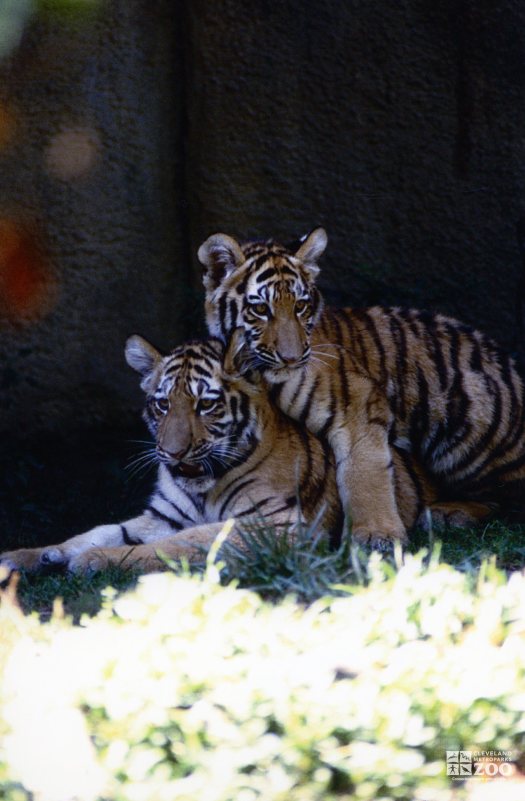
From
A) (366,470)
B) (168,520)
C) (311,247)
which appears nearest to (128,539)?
(168,520)

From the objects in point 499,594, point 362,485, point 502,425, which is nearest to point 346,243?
point 502,425

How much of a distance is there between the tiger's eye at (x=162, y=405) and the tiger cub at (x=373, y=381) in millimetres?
373

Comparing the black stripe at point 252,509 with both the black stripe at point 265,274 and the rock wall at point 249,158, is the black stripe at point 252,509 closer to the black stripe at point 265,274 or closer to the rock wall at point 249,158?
the black stripe at point 265,274

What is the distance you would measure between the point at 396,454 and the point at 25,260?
2.11 meters

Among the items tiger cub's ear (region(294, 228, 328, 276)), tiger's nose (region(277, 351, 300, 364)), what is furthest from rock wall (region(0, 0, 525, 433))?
tiger's nose (region(277, 351, 300, 364))

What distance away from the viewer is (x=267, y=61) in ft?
19.8

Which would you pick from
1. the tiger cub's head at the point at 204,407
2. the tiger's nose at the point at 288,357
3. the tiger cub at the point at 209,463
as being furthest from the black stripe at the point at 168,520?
the tiger's nose at the point at 288,357

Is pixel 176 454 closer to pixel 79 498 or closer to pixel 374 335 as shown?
pixel 374 335

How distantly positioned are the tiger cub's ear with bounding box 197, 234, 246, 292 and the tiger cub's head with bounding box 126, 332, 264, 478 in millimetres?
311

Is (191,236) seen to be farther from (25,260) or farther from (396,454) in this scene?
(396,454)

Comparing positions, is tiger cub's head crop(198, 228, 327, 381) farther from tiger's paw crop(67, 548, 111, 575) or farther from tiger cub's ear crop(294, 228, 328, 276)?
tiger's paw crop(67, 548, 111, 575)

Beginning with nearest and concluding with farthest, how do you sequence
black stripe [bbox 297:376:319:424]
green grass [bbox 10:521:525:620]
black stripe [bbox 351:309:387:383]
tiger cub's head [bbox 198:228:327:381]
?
green grass [bbox 10:521:525:620]
tiger cub's head [bbox 198:228:327:381]
black stripe [bbox 297:376:319:424]
black stripe [bbox 351:309:387:383]

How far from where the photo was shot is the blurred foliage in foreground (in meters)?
2.63

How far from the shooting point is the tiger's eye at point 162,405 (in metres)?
4.85
